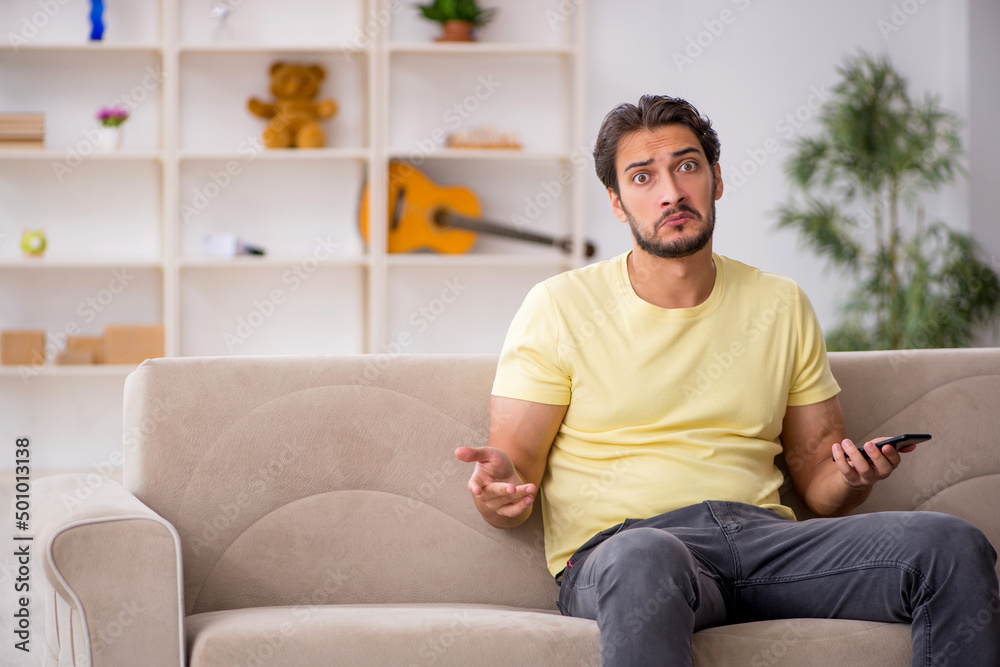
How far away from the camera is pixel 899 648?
1349 mm

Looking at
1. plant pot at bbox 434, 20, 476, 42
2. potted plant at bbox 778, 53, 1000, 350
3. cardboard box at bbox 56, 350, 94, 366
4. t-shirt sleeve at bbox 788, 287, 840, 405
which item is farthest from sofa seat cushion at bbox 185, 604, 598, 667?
plant pot at bbox 434, 20, 476, 42

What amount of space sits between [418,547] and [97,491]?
0.54 meters

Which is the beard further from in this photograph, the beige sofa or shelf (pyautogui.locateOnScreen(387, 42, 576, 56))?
shelf (pyautogui.locateOnScreen(387, 42, 576, 56))

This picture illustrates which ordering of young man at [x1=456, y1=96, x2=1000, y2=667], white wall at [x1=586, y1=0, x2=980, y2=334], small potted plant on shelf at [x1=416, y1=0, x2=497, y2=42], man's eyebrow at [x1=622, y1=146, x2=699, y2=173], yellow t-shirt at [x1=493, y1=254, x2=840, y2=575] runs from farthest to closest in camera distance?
white wall at [x1=586, y1=0, x2=980, y2=334] < small potted plant on shelf at [x1=416, y1=0, x2=497, y2=42] < man's eyebrow at [x1=622, y1=146, x2=699, y2=173] < yellow t-shirt at [x1=493, y1=254, x2=840, y2=575] < young man at [x1=456, y1=96, x2=1000, y2=667]

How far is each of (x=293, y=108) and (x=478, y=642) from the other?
9.68 ft

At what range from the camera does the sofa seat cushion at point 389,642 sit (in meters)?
1.29

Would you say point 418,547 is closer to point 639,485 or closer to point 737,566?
point 639,485

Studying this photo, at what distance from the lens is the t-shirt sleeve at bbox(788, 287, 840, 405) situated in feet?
5.37

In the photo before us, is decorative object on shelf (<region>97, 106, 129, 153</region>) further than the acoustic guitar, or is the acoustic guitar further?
the acoustic guitar

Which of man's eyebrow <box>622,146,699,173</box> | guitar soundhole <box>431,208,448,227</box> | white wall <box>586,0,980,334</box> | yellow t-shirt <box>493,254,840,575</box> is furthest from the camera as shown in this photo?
white wall <box>586,0,980,334</box>

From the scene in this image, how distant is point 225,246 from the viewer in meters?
3.72

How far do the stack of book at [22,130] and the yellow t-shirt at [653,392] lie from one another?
2.78m

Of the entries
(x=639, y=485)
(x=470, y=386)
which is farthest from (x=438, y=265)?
(x=639, y=485)

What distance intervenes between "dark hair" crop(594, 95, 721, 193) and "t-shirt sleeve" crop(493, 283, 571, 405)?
0.98ft
